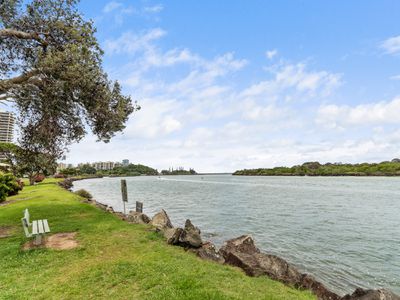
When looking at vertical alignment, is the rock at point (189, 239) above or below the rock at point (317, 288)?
above

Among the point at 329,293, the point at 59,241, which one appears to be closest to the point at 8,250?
the point at 59,241

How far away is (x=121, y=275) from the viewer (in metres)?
8.16

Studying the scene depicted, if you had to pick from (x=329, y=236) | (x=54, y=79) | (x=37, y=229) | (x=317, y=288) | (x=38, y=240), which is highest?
(x=54, y=79)

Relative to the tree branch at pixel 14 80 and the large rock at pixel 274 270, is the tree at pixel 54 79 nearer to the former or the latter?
the tree branch at pixel 14 80

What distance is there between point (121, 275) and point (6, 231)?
10.9m

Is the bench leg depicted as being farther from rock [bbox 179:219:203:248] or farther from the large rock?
the large rock

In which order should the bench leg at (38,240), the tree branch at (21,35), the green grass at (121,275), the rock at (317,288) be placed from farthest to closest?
the tree branch at (21,35) → the bench leg at (38,240) → the rock at (317,288) → the green grass at (121,275)

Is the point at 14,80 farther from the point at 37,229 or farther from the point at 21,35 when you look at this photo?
the point at 37,229

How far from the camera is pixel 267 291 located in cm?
750

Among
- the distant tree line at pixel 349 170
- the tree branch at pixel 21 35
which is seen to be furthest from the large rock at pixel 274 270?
the distant tree line at pixel 349 170

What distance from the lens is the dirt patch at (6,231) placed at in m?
14.1

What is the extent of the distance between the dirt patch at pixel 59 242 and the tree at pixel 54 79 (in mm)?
5622

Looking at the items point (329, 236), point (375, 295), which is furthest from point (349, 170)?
point (375, 295)

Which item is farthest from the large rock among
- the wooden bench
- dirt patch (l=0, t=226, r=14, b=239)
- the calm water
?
dirt patch (l=0, t=226, r=14, b=239)
